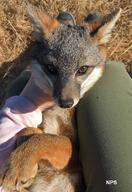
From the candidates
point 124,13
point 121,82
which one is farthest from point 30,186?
point 124,13

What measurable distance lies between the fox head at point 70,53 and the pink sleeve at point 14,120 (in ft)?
0.60

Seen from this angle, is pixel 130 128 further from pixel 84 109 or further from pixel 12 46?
pixel 12 46

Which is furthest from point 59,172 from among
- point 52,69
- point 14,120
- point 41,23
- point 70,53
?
point 41,23

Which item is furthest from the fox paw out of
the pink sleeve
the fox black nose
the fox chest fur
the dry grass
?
the dry grass

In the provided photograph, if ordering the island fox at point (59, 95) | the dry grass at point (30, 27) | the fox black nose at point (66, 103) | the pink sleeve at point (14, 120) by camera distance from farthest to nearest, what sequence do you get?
the dry grass at point (30, 27)
the pink sleeve at point (14, 120)
the fox black nose at point (66, 103)
the island fox at point (59, 95)

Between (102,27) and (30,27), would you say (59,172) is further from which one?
(30,27)

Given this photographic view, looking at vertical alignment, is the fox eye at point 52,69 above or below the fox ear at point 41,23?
below

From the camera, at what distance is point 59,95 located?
12.1 ft

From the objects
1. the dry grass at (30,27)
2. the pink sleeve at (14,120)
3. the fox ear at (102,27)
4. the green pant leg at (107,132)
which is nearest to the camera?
the green pant leg at (107,132)

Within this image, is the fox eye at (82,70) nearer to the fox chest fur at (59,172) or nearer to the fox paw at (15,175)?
the fox chest fur at (59,172)

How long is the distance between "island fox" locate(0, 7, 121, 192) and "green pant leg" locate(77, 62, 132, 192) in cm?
10

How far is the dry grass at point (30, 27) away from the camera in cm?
555

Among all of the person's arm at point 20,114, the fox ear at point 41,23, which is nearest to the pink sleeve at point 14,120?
the person's arm at point 20,114

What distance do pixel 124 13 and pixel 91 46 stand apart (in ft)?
6.15
